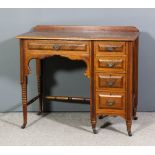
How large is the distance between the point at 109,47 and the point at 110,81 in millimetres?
275

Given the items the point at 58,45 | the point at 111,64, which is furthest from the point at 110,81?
the point at 58,45

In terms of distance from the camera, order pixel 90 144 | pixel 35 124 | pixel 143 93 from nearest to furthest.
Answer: pixel 90 144
pixel 35 124
pixel 143 93

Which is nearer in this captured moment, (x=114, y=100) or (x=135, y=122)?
(x=114, y=100)

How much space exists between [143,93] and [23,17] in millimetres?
1351

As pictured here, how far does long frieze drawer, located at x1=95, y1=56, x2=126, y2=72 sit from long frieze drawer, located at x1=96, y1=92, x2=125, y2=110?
206mm

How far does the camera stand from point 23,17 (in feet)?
12.0

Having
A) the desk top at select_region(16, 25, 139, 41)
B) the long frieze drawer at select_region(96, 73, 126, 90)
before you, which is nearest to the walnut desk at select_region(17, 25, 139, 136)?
the long frieze drawer at select_region(96, 73, 126, 90)

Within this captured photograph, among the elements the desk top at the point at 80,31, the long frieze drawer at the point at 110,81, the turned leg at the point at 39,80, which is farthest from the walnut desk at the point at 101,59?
the turned leg at the point at 39,80

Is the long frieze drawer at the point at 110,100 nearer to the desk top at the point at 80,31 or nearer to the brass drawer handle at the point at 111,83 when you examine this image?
the brass drawer handle at the point at 111,83

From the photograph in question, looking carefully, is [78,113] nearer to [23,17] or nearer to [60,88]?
[60,88]

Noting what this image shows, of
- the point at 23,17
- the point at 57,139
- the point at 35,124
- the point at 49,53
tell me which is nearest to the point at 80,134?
the point at 57,139

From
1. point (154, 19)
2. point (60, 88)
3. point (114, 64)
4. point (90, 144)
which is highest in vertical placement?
point (154, 19)

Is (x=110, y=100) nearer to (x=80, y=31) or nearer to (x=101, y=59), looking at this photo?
(x=101, y=59)

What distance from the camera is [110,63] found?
3.08 meters
